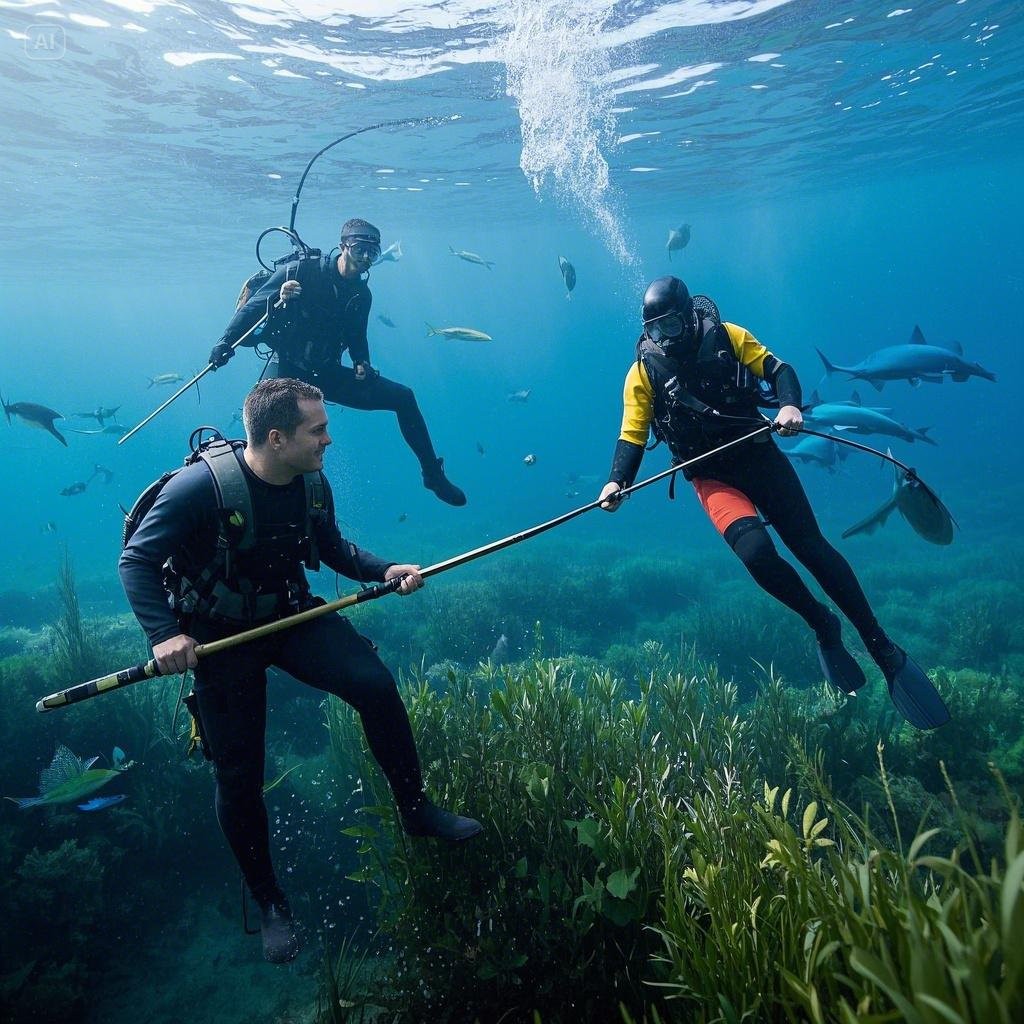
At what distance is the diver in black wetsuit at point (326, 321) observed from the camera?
23.1ft

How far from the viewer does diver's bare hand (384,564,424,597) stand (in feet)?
12.5

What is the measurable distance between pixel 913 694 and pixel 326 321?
6.95 m

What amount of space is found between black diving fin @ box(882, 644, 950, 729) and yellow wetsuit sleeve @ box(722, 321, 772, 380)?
2529 millimetres

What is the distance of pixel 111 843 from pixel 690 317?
724 cm

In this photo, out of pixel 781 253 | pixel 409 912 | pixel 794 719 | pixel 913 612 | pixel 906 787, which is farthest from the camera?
pixel 781 253

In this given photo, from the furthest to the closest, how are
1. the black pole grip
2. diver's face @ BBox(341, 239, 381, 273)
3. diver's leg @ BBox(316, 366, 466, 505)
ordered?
1. diver's leg @ BBox(316, 366, 466, 505)
2. diver's face @ BBox(341, 239, 381, 273)
3. the black pole grip

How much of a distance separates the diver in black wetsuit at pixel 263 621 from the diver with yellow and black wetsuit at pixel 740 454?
7.49 ft

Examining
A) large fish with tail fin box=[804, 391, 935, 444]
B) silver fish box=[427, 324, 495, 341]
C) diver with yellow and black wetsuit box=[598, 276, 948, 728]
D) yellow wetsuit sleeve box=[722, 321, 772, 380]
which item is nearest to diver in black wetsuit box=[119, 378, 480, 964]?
diver with yellow and black wetsuit box=[598, 276, 948, 728]

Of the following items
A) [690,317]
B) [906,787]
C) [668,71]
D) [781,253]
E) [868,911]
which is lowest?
[906,787]

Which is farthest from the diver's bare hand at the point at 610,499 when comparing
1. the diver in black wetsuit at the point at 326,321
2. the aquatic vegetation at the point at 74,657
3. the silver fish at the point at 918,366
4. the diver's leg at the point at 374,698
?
the aquatic vegetation at the point at 74,657

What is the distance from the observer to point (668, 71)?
15.7 meters

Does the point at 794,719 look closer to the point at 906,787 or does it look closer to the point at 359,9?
the point at 906,787

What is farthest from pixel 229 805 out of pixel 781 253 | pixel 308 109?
pixel 781 253

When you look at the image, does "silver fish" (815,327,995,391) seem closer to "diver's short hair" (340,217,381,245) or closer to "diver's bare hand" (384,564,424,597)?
"diver's short hair" (340,217,381,245)
